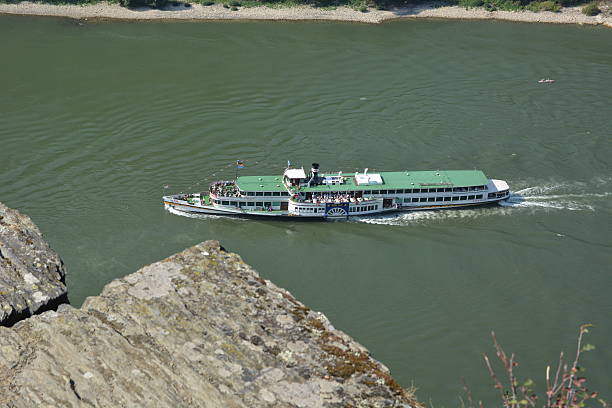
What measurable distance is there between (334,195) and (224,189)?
7.64 meters

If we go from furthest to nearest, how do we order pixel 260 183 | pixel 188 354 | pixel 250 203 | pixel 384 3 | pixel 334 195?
pixel 384 3, pixel 260 183, pixel 334 195, pixel 250 203, pixel 188 354

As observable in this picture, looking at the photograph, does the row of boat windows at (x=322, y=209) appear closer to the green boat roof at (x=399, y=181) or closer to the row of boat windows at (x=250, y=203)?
the green boat roof at (x=399, y=181)

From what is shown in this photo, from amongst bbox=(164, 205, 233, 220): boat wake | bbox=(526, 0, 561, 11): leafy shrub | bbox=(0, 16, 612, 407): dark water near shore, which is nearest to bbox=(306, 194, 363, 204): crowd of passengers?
bbox=(0, 16, 612, 407): dark water near shore

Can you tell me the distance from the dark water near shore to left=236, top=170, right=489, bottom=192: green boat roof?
Answer: 227cm

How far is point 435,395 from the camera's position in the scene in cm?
2823

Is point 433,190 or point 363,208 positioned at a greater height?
point 433,190

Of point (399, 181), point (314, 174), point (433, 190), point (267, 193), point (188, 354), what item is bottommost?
point (267, 193)

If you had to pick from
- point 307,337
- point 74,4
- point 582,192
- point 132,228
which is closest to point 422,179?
point 582,192

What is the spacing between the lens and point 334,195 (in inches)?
1759

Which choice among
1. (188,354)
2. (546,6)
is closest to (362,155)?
(188,354)

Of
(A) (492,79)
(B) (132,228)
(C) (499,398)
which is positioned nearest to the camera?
(C) (499,398)

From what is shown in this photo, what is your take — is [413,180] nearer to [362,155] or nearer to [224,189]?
[362,155]

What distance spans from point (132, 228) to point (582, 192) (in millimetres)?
31935

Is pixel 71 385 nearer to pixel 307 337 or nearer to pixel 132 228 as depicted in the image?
pixel 307 337
